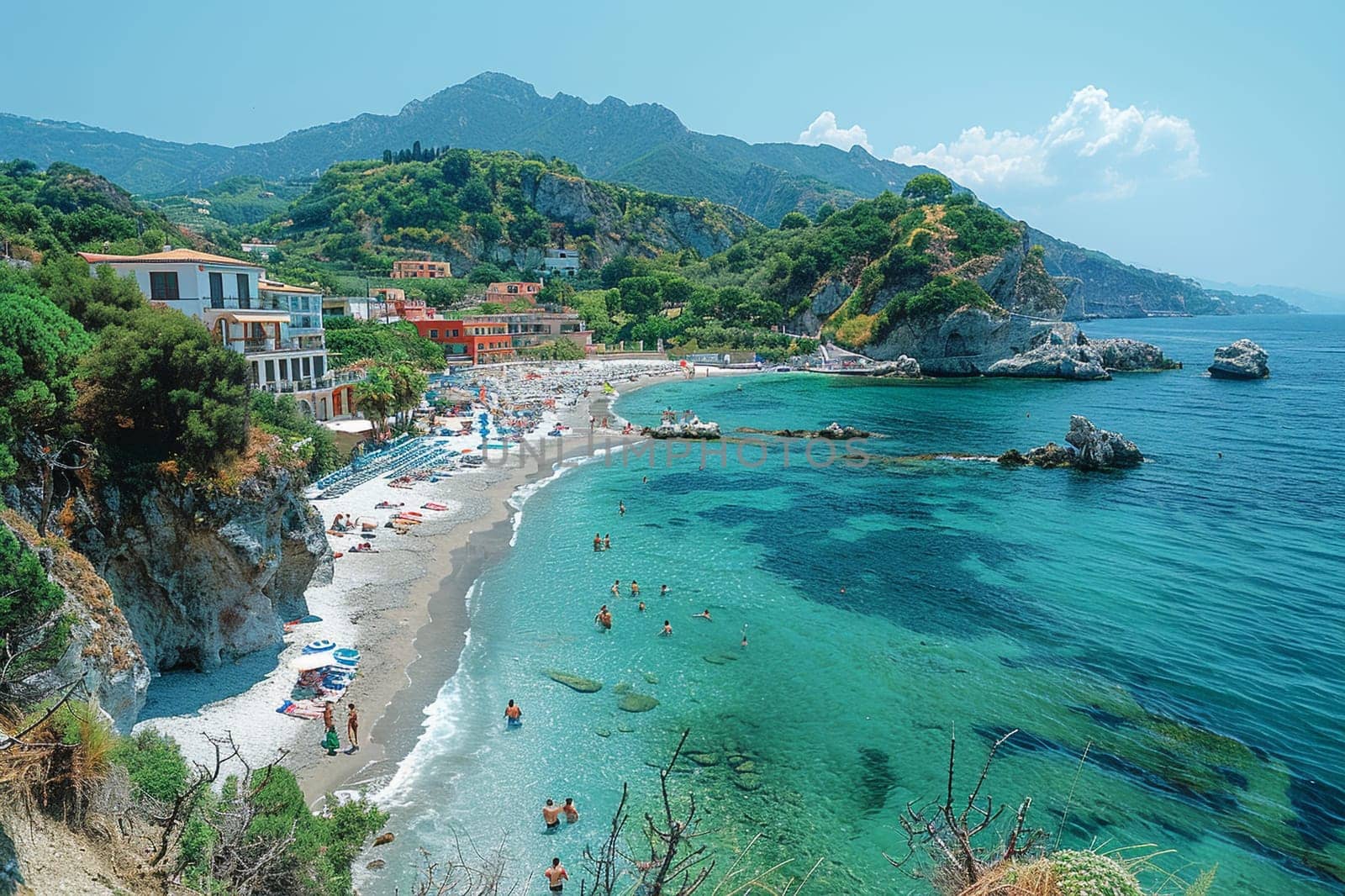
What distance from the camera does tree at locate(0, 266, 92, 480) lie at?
16.1 meters

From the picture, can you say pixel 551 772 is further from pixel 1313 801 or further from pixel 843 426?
pixel 843 426

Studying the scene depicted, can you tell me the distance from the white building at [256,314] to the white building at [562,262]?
394 feet

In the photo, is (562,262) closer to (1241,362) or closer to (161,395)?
(1241,362)

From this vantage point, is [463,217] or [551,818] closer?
[551,818]

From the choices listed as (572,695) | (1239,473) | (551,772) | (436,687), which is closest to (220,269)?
(436,687)

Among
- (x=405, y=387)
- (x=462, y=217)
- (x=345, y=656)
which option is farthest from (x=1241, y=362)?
(x=462, y=217)

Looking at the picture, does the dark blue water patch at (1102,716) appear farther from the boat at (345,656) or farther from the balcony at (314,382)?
the balcony at (314,382)

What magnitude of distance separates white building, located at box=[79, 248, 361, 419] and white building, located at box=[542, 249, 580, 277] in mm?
120158

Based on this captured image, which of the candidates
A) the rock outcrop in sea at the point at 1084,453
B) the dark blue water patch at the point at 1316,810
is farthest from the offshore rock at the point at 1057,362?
the dark blue water patch at the point at 1316,810

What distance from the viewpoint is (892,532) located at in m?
36.3

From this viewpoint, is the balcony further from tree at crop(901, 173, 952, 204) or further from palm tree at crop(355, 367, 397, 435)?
tree at crop(901, 173, 952, 204)

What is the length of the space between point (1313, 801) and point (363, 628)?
2516cm

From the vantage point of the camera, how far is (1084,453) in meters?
48.8

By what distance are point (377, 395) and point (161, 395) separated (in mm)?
23189
